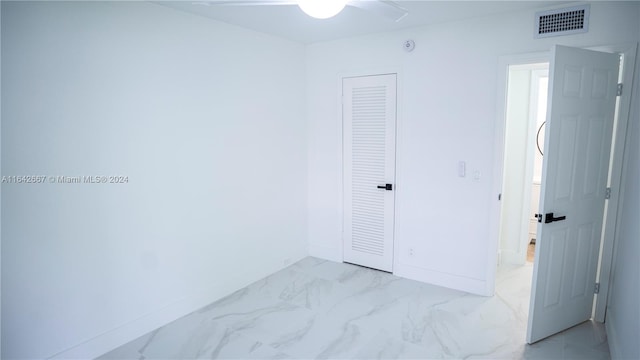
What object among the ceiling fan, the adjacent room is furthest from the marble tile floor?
the ceiling fan

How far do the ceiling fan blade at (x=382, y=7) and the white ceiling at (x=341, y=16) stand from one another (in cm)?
96

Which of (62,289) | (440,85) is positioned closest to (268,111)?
(440,85)

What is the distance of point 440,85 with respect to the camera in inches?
133

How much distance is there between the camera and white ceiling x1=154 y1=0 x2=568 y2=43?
277 cm

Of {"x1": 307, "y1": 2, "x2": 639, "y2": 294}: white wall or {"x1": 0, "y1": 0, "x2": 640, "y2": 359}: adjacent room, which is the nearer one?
{"x1": 0, "y1": 0, "x2": 640, "y2": 359}: adjacent room

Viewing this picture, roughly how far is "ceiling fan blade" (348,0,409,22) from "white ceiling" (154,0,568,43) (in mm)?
962

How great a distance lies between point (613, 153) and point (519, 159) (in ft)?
4.08

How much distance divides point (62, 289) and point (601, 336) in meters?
3.76

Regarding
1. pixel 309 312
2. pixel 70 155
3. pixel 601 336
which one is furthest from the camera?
pixel 309 312

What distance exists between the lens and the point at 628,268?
95.1 inches

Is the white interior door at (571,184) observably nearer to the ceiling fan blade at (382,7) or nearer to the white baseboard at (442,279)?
the white baseboard at (442,279)

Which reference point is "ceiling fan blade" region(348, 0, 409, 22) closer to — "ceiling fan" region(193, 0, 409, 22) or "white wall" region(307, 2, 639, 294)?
"ceiling fan" region(193, 0, 409, 22)

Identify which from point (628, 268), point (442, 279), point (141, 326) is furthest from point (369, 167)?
point (141, 326)

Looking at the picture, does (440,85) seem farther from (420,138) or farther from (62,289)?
(62,289)
